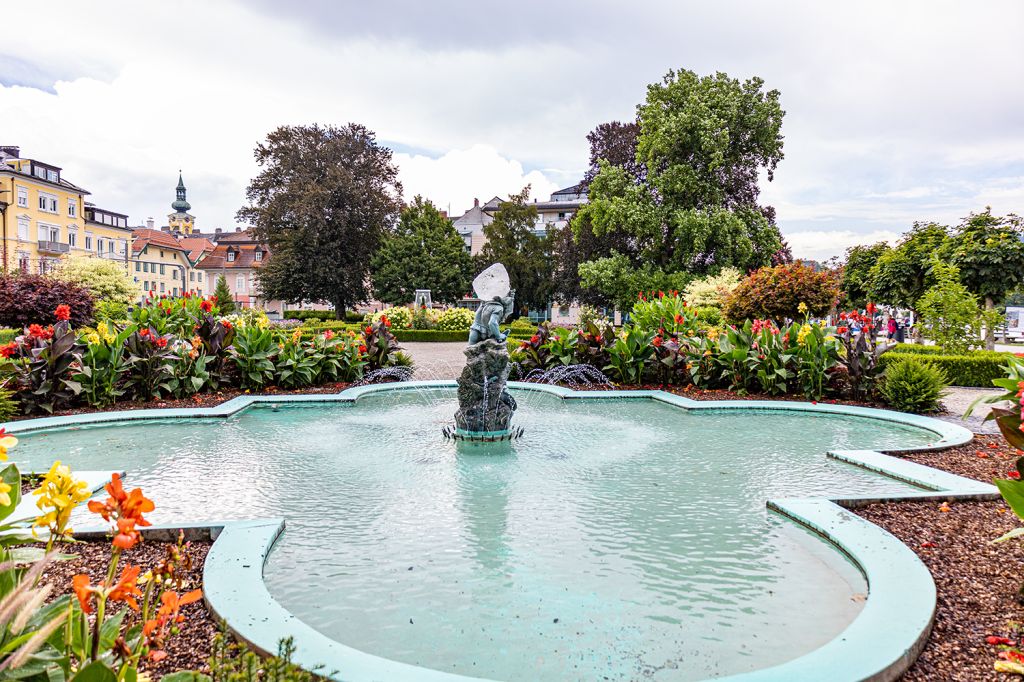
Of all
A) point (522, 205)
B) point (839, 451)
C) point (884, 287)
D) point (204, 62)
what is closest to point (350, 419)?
point (204, 62)

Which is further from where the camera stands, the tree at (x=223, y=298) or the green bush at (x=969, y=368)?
the tree at (x=223, y=298)

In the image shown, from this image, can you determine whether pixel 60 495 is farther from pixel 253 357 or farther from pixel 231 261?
pixel 231 261

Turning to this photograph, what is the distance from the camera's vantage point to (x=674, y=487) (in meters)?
5.38

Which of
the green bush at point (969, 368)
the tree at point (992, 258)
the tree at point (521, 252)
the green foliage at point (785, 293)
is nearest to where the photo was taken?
the green bush at point (969, 368)

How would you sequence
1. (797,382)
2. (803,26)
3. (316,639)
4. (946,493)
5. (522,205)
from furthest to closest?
(522,205) < (797,382) < (803,26) < (946,493) < (316,639)

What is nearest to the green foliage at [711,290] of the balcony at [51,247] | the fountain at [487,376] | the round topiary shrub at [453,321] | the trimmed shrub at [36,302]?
the round topiary shrub at [453,321]

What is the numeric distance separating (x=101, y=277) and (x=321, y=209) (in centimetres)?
1305

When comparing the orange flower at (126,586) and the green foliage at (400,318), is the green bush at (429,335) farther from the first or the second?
the orange flower at (126,586)

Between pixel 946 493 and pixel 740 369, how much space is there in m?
5.74

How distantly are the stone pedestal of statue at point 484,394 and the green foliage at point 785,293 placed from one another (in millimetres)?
11456

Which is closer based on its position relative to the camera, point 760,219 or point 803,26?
point 803,26

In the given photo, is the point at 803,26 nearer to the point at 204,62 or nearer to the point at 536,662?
the point at 204,62

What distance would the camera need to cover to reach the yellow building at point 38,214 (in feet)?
138

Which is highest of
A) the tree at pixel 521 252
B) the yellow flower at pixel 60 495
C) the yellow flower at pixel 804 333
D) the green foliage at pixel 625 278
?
the tree at pixel 521 252
